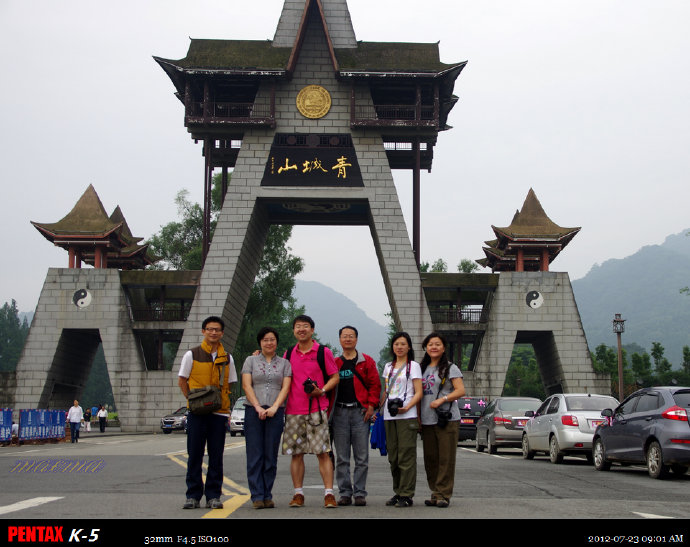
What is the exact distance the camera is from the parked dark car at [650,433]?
1346 cm

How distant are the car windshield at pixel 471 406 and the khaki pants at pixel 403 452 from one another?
20.6 m

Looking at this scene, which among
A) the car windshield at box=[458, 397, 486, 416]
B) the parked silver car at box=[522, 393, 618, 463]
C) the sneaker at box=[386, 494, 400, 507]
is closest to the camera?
the sneaker at box=[386, 494, 400, 507]

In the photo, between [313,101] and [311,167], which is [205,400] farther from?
[313,101]

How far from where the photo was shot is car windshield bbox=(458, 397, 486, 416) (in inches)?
1178

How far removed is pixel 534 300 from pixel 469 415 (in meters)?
15.8

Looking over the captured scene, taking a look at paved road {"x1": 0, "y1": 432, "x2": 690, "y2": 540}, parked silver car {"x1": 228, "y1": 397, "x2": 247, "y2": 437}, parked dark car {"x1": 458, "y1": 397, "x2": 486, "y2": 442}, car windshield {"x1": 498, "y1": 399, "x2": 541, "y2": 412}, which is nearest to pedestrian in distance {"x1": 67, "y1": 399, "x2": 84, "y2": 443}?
parked silver car {"x1": 228, "y1": 397, "x2": 247, "y2": 437}

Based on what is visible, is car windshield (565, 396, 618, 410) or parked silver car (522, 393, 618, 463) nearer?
parked silver car (522, 393, 618, 463)

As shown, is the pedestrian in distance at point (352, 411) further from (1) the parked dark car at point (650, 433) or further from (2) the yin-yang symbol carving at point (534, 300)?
(2) the yin-yang symbol carving at point (534, 300)

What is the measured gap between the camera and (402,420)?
A: 938cm

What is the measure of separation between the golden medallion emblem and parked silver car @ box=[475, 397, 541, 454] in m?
24.4

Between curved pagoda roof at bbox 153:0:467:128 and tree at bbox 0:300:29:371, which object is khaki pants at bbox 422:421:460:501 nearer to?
curved pagoda roof at bbox 153:0:467:128

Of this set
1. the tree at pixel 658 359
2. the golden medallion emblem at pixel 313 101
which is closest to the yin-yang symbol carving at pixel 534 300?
the golden medallion emblem at pixel 313 101
